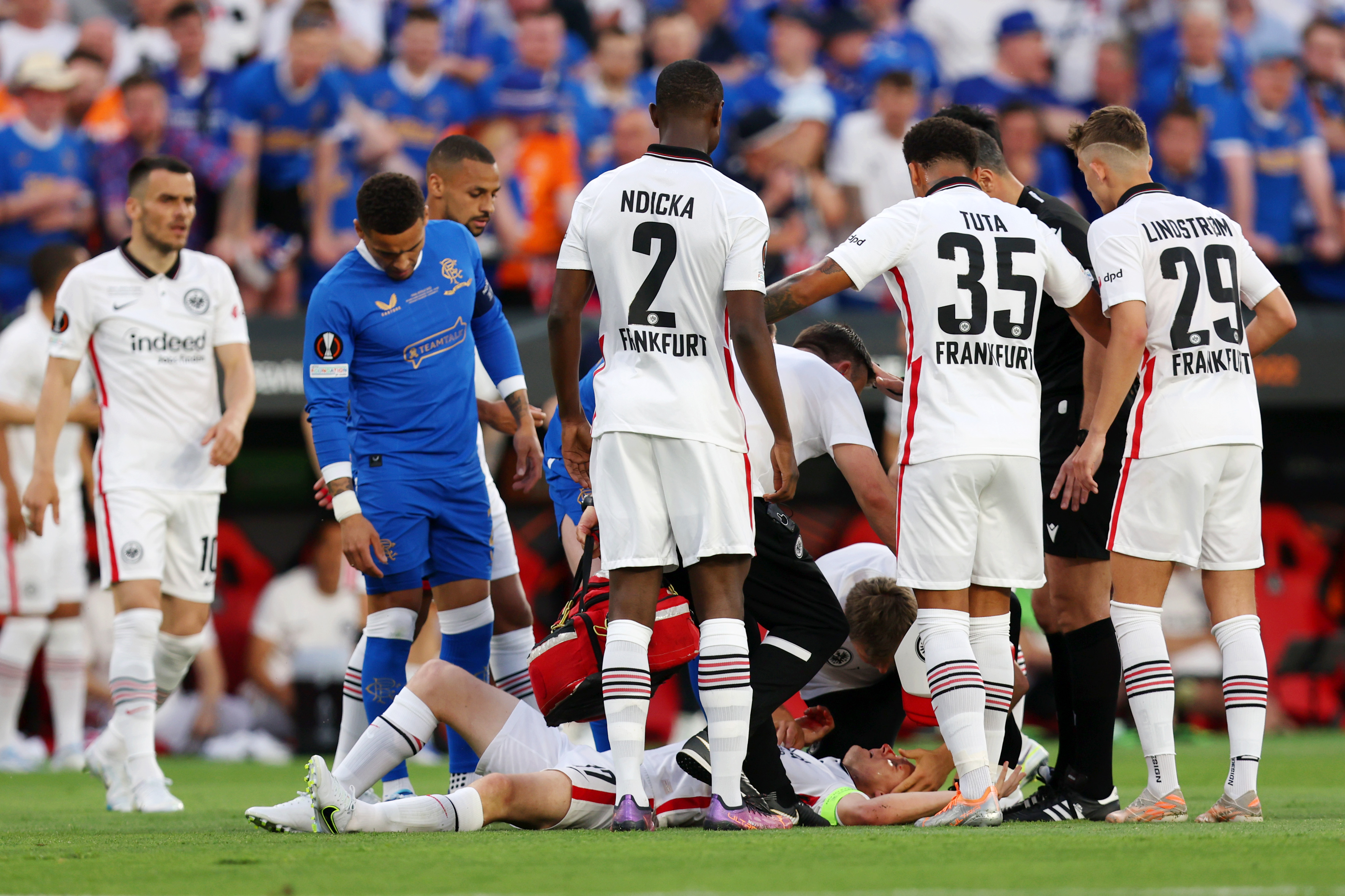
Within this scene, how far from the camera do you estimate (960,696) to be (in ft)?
15.1

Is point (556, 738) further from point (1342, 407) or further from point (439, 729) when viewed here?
point (1342, 407)

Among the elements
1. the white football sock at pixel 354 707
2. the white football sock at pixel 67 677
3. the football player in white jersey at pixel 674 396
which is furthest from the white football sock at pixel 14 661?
the football player in white jersey at pixel 674 396

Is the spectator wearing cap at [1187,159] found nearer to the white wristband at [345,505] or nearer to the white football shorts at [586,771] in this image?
the white wristband at [345,505]

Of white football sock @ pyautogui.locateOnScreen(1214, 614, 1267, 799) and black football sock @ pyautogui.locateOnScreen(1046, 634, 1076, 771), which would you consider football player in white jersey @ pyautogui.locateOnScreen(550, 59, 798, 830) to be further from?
white football sock @ pyautogui.locateOnScreen(1214, 614, 1267, 799)

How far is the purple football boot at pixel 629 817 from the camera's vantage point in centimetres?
450

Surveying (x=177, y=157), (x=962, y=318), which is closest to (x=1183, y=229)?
(x=962, y=318)

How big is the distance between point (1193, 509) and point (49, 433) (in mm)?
4929

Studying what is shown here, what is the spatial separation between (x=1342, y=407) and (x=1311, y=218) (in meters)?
1.70

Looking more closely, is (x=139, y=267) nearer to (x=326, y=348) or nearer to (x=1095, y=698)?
(x=326, y=348)

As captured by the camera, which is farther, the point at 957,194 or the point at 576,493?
the point at 576,493

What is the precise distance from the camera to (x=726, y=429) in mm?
4691

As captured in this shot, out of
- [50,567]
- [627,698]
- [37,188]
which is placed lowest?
[627,698]

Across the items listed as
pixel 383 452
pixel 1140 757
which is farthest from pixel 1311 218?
pixel 383 452

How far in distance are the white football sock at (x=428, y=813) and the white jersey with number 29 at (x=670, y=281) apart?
123 cm
